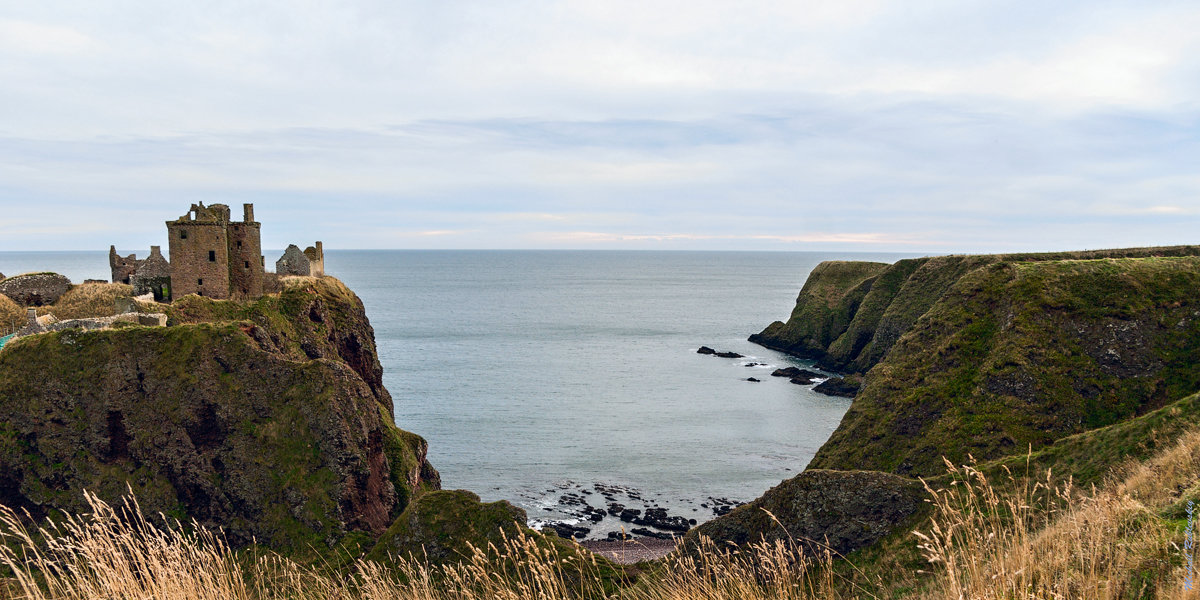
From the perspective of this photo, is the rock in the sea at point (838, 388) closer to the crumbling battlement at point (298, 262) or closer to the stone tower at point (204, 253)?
the crumbling battlement at point (298, 262)

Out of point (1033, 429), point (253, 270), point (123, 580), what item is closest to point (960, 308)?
point (1033, 429)

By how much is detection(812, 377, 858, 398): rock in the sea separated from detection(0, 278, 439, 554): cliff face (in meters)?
72.7

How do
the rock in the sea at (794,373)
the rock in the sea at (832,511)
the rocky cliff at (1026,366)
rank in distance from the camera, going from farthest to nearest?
the rock in the sea at (794,373) → the rocky cliff at (1026,366) → the rock in the sea at (832,511)

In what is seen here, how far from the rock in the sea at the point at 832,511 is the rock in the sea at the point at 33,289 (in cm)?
6087

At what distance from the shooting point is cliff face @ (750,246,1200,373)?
9756cm

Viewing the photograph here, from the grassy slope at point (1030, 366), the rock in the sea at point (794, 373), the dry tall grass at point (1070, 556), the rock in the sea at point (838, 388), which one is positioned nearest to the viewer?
the dry tall grass at point (1070, 556)

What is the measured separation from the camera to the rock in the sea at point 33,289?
58.8 metres

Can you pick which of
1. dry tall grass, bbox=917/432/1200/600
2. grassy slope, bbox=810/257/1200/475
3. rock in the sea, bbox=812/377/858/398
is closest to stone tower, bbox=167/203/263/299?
grassy slope, bbox=810/257/1200/475

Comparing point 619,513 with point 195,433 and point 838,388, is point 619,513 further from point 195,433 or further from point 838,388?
point 838,388

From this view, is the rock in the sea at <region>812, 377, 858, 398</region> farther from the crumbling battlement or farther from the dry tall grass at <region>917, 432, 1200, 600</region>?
the dry tall grass at <region>917, 432, 1200, 600</region>

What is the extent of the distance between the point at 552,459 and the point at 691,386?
1538 inches

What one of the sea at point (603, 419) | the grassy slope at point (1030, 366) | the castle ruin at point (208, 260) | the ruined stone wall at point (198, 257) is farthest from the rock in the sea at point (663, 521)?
the ruined stone wall at point (198, 257)

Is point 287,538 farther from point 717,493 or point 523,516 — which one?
point 717,493

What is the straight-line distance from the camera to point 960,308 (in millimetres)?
55125
